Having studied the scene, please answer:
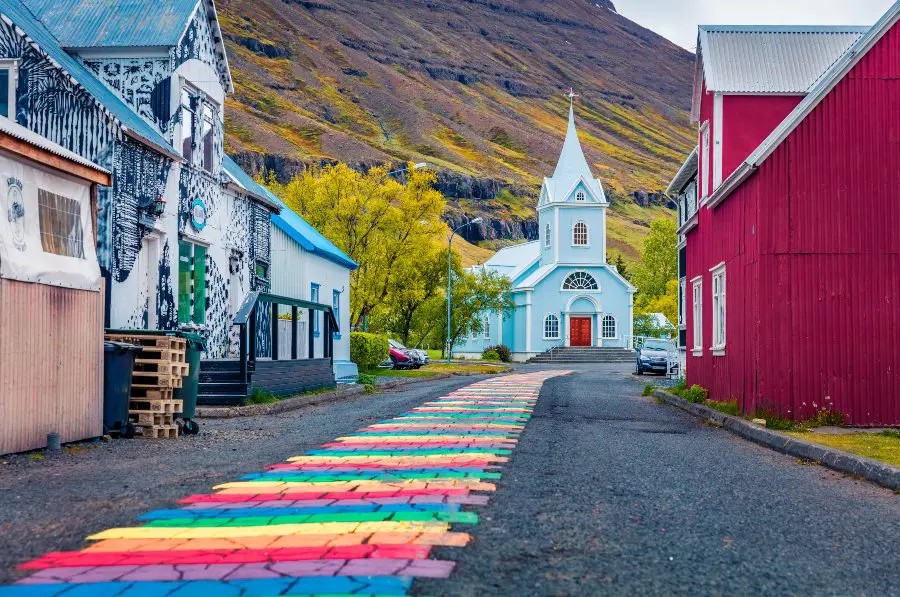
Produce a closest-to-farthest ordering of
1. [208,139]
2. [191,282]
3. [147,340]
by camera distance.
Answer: [147,340] → [191,282] → [208,139]

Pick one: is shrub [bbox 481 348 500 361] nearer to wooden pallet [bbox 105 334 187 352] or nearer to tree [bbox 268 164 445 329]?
tree [bbox 268 164 445 329]

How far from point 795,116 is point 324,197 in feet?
91.3

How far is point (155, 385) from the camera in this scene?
13453 millimetres

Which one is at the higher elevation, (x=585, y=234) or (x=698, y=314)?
(x=585, y=234)

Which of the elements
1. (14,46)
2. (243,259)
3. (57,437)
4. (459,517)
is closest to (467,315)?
(243,259)

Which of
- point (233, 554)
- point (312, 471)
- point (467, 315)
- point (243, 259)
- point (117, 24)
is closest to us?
point (233, 554)

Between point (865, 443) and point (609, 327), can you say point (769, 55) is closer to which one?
point (865, 443)

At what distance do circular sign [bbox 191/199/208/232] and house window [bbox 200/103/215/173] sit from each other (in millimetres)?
859

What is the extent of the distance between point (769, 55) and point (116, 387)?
47.6 ft

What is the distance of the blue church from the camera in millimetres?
69062

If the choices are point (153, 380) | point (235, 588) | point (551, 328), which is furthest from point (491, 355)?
point (235, 588)

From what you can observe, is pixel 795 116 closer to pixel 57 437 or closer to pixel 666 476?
pixel 666 476

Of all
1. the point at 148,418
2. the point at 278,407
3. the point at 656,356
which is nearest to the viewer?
the point at 148,418

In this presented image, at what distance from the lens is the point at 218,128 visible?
21.8 meters
